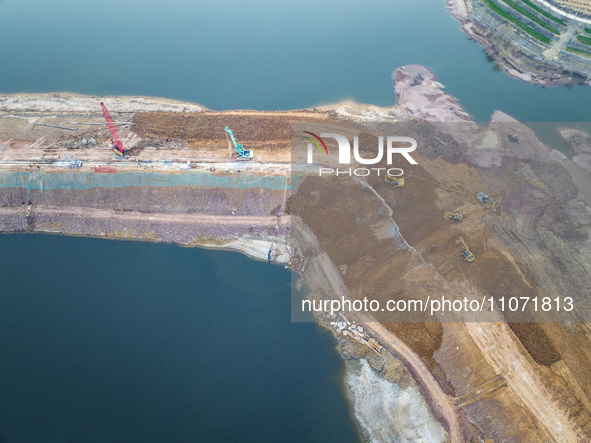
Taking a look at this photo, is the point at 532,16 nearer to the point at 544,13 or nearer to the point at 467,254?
the point at 544,13

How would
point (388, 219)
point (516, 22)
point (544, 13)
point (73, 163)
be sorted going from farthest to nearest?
1. point (544, 13)
2. point (516, 22)
3. point (73, 163)
4. point (388, 219)

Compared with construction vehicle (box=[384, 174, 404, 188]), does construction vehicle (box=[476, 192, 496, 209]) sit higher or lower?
lower

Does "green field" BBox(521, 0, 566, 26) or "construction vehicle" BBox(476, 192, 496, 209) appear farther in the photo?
"green field" BBox(521, 0, 566, 26)

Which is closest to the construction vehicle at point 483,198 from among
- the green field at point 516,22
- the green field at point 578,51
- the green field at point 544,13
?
the green field at point 578,51

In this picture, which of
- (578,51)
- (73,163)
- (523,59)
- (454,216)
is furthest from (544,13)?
(73,163)

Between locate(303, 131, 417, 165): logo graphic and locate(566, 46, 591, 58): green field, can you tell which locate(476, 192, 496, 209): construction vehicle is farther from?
locate(566, 46, 591, 58): green field

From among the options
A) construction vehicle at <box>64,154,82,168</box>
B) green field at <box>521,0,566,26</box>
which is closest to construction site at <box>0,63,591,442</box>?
construction vehicle at <box>64,154,82,168</box>

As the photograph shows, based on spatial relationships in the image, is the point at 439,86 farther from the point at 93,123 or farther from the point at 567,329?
the point at 93,123
